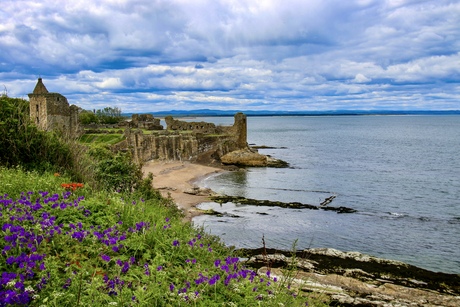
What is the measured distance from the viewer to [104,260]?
6.15 m

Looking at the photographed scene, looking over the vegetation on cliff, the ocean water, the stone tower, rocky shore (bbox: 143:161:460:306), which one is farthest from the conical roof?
the vegetation on cliff

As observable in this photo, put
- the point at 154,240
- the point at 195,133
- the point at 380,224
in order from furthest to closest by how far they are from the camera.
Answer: the point at 195,133 < the point at 380,224 < the point at 154,240

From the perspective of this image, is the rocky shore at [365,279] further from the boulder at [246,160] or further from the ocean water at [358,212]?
the boulder at [246,160]

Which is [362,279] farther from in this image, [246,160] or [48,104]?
[246,160]

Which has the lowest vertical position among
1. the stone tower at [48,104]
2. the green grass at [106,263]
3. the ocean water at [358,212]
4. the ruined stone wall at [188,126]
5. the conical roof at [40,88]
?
the ocean water at [358,212]

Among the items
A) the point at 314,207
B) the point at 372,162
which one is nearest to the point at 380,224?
the point at 314,207

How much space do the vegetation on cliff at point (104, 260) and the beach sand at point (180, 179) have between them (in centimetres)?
2021

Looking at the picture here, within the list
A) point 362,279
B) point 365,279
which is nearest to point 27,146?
point 362,279

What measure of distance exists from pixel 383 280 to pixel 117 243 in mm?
15540

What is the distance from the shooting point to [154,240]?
7289 mm

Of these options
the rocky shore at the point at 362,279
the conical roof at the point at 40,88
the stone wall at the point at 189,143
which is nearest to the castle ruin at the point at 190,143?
the stone wall at the point at 189,143

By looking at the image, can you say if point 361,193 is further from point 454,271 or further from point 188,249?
point 188,249

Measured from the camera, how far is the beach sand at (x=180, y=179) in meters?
35.3

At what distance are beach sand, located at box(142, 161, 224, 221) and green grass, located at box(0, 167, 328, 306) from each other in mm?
20678
